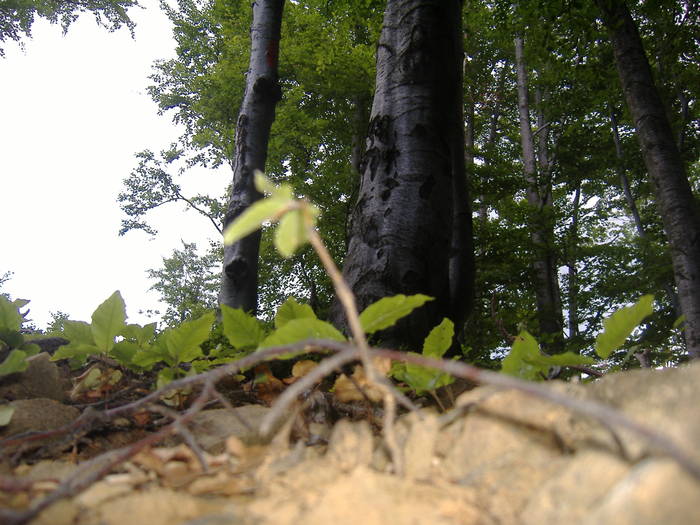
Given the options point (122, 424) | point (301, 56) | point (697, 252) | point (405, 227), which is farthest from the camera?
point (301, 56)

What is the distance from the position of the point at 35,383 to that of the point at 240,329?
28.6 inches

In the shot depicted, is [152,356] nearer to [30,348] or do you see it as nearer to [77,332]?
[77,332]

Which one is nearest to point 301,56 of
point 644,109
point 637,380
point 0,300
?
point 644,109

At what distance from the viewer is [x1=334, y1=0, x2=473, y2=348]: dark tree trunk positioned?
228 cm

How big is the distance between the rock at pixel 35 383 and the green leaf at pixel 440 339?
1.19 metres

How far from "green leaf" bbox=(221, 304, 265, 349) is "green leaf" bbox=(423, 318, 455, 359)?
468 mm

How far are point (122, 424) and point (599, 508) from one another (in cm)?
112

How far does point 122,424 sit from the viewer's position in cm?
112

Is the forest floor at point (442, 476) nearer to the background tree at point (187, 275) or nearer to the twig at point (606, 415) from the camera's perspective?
the twig at point (606, 415)

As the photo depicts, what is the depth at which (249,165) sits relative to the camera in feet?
13.5

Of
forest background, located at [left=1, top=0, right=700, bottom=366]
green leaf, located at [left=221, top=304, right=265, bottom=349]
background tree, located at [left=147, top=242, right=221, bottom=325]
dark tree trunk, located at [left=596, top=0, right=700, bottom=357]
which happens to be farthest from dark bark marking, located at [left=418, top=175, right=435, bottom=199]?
background tree, located at [left=147, top=242, right=221, bottom=325]

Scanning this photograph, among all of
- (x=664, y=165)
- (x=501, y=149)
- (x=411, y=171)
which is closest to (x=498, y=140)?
(x=501, y=149)

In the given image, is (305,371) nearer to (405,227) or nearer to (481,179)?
(405,227)

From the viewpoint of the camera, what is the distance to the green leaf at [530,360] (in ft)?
3.31
